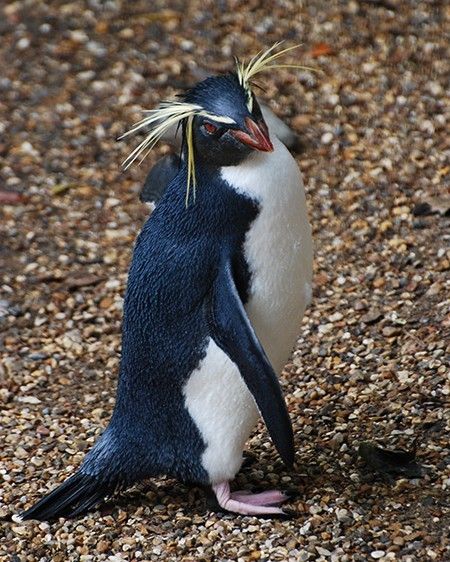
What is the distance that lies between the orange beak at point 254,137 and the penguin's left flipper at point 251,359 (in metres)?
0.27

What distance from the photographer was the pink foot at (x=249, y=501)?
3072 millimetres

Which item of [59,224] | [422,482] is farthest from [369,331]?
[59,224]

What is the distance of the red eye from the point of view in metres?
2.82

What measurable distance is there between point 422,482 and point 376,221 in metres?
1.60

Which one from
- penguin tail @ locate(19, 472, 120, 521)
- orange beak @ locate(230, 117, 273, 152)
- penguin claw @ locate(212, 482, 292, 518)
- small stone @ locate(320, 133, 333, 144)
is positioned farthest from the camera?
small stone @ locate(320, 133, 333, 144)

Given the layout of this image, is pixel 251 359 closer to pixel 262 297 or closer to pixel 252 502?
pixel 262 297

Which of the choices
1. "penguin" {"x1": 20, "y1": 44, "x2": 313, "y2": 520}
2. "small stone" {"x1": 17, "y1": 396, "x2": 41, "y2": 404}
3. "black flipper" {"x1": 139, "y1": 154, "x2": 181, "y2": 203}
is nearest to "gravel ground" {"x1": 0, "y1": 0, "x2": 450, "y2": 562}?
"small stone" {"x1": 17, "y1": 396, "x2": 41, "y2": 404}

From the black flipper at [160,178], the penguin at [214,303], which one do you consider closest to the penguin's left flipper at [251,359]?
the penguin at [214,303]

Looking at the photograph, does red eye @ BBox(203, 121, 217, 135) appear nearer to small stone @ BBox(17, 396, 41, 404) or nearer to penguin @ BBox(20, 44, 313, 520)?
penguin @ BBox(20, 44, 313, 520)

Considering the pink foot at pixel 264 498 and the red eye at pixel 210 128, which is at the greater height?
the red eye at pixel 210 128

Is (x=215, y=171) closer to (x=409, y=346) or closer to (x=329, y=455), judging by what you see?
(x=329, y=455)

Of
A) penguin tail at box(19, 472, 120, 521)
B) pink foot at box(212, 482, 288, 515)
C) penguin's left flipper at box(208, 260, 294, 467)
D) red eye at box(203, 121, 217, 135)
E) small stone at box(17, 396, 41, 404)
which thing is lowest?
small stone at box(17, 396, 41, 404)

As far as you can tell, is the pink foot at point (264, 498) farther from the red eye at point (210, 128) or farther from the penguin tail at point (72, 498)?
the red eye at point (210, 128)

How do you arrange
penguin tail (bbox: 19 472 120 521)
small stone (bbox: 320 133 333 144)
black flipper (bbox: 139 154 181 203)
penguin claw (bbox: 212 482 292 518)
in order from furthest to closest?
small stone (bbox: 320 133 333 144), black flipper (bbox: 139 154 181 203), penguin tail (bbox: 19 472 120 521), penguin claw (bbox: 212 482 292 518)
